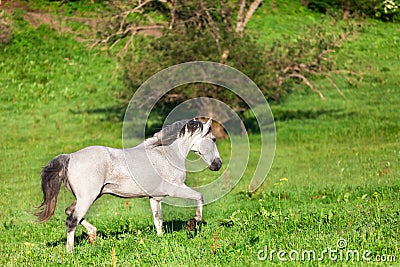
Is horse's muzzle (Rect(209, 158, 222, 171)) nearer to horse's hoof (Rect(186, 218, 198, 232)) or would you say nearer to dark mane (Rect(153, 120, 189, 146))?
dark mane (Rect(153, 120, 189, 146))

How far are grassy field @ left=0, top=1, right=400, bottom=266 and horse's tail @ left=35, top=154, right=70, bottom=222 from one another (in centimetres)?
59

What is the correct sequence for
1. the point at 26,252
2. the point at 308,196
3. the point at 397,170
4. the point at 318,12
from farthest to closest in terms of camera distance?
the point at 318,12, the point at 397,170, the point at 308,196, the point at 26,252

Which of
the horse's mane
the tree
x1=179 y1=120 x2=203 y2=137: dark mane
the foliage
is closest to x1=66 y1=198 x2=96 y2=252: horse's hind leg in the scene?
the horse's mane

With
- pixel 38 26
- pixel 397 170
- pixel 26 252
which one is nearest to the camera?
pixel 26 252

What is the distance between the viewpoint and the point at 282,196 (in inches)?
644

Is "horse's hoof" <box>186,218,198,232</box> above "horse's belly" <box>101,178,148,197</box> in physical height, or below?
below

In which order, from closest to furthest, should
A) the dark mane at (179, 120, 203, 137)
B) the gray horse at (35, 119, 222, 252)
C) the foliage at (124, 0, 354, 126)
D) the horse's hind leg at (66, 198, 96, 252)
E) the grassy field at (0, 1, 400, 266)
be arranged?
the grassy field at (0, 1, 400, 266) → the horse's hind leg at (66, 198, 96, 252) → the gray horse at (35, 119, 222, 252) → the dark mane at (179, 120, 203, 137) → the foliage at (124, 0, 354, 126)

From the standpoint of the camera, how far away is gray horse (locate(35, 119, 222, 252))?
1051 cm

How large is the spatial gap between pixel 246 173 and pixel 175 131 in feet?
35.7

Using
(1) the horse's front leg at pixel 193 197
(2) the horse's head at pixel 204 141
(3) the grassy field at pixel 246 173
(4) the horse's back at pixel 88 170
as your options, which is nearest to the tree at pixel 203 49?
(3) the grassy field at pixel 246 173

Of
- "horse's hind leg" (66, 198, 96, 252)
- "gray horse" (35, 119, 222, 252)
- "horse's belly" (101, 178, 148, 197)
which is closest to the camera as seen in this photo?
"horse's hind leg" (66, 198, 96, 252)

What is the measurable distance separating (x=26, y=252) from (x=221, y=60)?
16996mm

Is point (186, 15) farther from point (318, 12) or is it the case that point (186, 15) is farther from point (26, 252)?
point (318, 12)

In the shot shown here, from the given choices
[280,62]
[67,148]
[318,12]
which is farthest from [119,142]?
[318,12]
